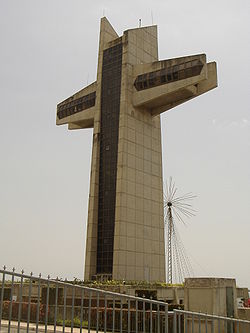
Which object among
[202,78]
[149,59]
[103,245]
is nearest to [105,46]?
[149,59]

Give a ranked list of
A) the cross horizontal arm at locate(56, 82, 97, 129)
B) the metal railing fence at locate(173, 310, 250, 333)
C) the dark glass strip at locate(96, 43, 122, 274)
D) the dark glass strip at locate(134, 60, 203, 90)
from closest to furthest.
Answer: the metal railing fence at locate(173, 310, 250, 333), the dark glass strip at locate(134, 60, 203, 90), the dark glass strip at locate(96, 43, 122, 274), the cross horizontal arm at locate(56, 82, 97, 129)

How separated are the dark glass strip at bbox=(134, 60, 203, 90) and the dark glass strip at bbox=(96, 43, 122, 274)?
6.89 feet

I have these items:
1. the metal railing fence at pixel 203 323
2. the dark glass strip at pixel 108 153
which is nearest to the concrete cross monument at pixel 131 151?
the dark glass strip at pixel 108 153

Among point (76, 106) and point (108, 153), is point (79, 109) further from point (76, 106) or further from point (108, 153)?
point (108, 153)

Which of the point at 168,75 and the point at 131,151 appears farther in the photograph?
the point at 131,151

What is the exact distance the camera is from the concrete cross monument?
1195 inches

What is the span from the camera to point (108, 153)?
33094 millimetres

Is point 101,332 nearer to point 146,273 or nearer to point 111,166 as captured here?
point 146,273

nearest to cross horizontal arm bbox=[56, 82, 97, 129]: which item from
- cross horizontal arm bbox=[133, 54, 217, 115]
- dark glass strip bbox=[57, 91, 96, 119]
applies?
dark glass strip bbox=[57, 91, 96, 119]

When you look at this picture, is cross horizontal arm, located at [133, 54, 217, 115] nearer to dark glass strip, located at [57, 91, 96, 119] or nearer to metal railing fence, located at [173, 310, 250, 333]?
dark glass strip, located at [57, 91, 96, 119]

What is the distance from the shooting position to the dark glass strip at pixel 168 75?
99.6 ft

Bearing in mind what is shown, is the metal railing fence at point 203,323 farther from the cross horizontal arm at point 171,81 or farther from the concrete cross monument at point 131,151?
the cross horizontal arm at point 171,81

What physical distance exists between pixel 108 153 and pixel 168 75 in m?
8.07

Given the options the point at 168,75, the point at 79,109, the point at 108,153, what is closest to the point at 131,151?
the point at 108,153
